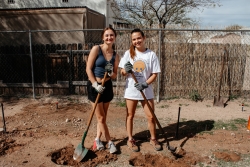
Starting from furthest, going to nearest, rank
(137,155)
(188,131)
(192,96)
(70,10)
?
(70,10) < (192,96) < (188,131) < (137,155)

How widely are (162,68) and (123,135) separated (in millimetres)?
3182

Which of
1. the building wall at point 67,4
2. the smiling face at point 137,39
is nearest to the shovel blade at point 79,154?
the smiling face at point 137,39

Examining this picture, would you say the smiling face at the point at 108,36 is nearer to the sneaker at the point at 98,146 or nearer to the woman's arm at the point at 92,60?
the woman's arm at the point at 92,60

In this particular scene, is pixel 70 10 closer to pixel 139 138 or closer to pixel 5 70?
pixel 5 70

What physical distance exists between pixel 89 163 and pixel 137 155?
2.68 ft

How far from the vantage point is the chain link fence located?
22.4 ft

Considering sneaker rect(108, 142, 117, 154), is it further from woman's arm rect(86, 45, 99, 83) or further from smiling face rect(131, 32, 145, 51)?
smiling face rect(131, 32, 145, 51)

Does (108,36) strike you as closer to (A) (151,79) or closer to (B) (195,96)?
(A) (151,79)

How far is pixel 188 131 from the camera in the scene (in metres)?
4.72

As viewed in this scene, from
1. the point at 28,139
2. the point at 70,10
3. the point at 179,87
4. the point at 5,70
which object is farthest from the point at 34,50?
the point at 179,87

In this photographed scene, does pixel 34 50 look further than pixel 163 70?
Yes

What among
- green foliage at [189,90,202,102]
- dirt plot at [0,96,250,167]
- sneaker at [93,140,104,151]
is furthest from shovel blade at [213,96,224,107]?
sneaker at [93,140,104,151]

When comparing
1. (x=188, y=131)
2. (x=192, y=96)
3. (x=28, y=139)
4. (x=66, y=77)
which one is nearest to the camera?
(x=28, y=139)

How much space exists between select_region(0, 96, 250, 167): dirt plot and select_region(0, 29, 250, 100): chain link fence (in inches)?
22.1
